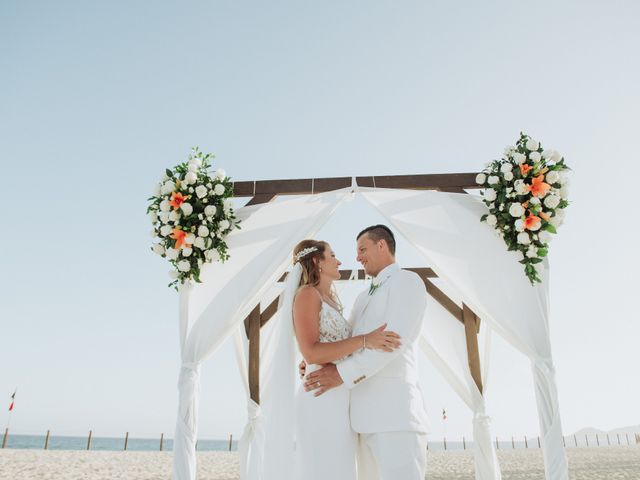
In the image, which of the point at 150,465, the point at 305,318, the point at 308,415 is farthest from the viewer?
the point at 150,465

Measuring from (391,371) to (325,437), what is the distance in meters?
0.54

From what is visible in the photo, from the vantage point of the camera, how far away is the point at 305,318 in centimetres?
318

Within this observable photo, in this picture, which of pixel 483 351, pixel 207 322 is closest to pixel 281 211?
pixel 207 322

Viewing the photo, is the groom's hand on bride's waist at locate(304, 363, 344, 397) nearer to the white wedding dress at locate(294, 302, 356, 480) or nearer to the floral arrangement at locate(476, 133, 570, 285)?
the white wedding dress at locate(294, 302, 356, 480)

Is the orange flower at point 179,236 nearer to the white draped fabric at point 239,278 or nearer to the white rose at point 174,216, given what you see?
the white rose at point 174,216

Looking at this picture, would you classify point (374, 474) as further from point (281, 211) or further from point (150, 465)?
point (150, 465)

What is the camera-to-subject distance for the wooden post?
5.77 metres

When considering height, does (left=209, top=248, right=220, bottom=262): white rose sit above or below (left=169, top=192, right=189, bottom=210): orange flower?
below

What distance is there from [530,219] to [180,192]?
3141 mm

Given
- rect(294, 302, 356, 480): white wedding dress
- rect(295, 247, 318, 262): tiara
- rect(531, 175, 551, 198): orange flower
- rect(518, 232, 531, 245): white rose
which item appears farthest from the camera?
rect(531, 175, 551, 198): orange flower

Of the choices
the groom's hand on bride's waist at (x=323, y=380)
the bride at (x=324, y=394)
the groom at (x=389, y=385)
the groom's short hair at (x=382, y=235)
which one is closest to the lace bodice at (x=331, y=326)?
the bride at (x=324, y=394)

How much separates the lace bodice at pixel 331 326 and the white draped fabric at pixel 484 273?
4.85ft

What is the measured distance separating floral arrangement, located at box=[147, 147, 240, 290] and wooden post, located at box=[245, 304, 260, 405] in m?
1.69

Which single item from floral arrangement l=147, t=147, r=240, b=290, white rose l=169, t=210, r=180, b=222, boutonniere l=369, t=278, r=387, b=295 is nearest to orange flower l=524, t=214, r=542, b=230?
boutonniere l=369, t=278, r=387, b=295
